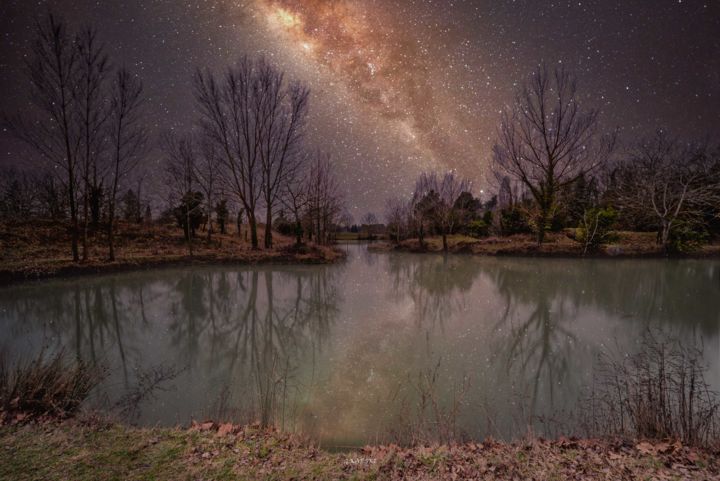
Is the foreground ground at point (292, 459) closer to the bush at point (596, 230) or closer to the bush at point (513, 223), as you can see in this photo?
the bush at point (596, 230)

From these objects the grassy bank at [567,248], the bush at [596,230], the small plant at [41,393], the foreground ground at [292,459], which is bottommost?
the foreground ground at [292,459]

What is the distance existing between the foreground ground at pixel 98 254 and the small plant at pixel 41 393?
13.4 m

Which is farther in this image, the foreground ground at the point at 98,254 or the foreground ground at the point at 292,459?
the foreground ground at the point at 98,254

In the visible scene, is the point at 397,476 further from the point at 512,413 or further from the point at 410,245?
the point at 410,245

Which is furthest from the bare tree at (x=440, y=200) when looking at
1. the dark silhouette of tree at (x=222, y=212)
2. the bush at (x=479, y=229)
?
the dark silhouette of tree at (x=222, y=212)

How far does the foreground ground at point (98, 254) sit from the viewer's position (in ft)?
47.7

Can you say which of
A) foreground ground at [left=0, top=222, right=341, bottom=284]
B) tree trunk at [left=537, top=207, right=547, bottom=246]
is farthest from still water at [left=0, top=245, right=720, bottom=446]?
tree trunk at [left=537, top=207, right=547, bottom=246]

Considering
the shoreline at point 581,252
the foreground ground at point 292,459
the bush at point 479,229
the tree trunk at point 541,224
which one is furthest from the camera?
the bush at point 479,229

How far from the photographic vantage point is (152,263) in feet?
59.7

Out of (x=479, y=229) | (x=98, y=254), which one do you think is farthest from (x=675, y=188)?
(x=98, y=254)

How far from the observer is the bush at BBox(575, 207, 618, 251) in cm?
2323

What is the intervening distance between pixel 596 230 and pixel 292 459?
28308 millimetres

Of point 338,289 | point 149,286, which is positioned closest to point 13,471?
point 338,289

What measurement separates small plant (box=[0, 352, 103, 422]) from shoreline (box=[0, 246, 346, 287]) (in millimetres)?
12997
